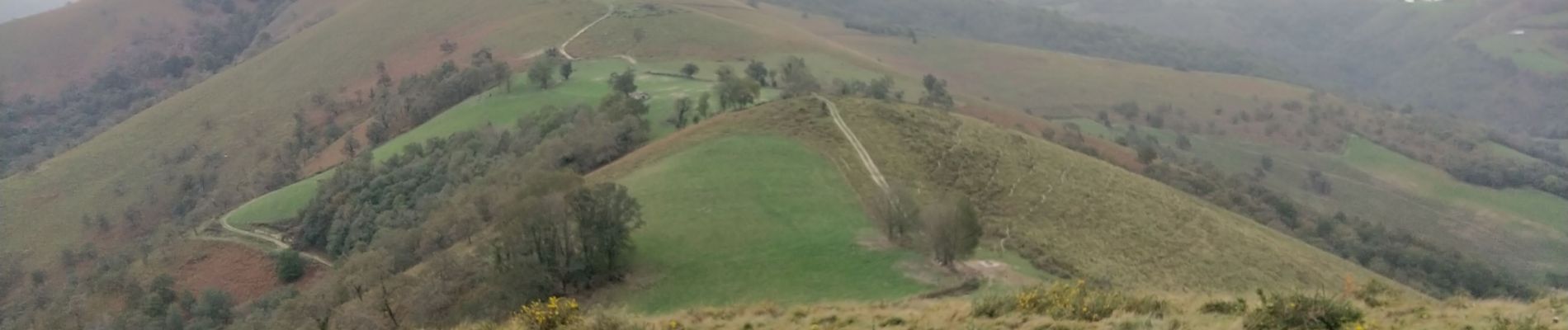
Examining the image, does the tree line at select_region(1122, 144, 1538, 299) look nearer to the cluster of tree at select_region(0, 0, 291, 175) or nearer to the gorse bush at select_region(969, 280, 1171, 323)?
the gorse bush at select_region(969, 280, 1171, 323)

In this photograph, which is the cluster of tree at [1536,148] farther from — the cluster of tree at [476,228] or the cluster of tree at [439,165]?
the cluster of tree at [476,228]

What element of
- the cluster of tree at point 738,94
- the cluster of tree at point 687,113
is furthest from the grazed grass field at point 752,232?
the cluster of tree at point 738,94

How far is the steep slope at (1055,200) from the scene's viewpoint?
134ft

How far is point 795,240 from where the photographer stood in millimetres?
38844

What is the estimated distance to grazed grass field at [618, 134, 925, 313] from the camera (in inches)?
1353

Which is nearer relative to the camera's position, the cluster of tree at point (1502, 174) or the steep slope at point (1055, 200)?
the steep slope at point (1055, 200)

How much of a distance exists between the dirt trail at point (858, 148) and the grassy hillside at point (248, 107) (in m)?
57.3

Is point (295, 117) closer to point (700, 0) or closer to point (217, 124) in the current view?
point (217, 124)

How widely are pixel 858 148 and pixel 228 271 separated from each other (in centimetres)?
4302

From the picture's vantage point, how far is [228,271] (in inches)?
2389

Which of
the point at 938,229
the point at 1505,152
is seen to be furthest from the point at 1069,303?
the point at 1505,152

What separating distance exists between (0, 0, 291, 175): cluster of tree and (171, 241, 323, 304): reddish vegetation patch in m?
65.5

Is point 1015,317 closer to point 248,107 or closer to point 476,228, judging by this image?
point 476,228

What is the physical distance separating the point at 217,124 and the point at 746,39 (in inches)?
2689
